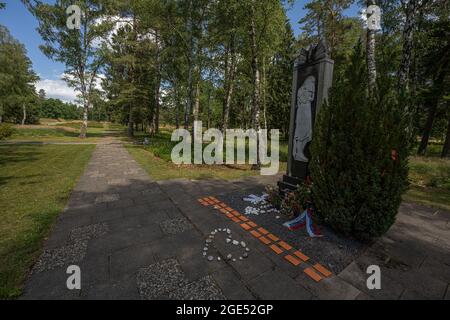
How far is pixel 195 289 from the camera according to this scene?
241 centimetres

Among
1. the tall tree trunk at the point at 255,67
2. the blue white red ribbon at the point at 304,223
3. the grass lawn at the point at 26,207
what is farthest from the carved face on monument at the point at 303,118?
the grass lawn at the point at 26,207

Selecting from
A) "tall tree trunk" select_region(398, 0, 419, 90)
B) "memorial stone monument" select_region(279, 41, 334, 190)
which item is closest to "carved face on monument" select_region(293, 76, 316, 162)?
"memorial stone monument" select_region(279, 41, 334, 190)

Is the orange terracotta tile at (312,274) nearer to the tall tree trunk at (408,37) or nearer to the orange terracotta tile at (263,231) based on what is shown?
the orange terracotta tile at (263,231)

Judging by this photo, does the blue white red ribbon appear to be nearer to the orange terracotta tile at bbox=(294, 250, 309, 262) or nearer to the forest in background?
the orange terracotta tile at bbox=(294, 250, 309, 262)

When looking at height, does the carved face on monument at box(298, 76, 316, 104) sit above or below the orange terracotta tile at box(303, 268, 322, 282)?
above

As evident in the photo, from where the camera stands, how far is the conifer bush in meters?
3.10

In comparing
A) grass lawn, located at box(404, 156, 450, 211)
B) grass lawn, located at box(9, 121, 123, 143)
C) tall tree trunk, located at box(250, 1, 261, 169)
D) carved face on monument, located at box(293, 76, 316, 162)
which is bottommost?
grass lawn, located at box(404, 156, 450, 211)

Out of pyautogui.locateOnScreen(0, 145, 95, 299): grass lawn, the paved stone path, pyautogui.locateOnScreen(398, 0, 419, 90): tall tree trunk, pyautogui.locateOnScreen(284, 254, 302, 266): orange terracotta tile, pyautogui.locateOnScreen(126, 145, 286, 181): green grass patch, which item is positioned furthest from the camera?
pyautogui.locateOnScreen(126, 145, 286, 181): green grass patch

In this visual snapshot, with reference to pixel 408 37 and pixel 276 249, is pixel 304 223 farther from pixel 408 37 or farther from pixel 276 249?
pixel 408 37

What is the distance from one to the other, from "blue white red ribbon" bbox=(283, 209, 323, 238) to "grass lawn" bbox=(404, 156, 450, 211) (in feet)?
15.1

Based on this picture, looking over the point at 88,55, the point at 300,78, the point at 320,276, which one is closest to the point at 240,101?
the point at 88,55

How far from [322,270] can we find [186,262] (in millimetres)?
1938

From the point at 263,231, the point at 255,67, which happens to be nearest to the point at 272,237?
the point at 263,231
